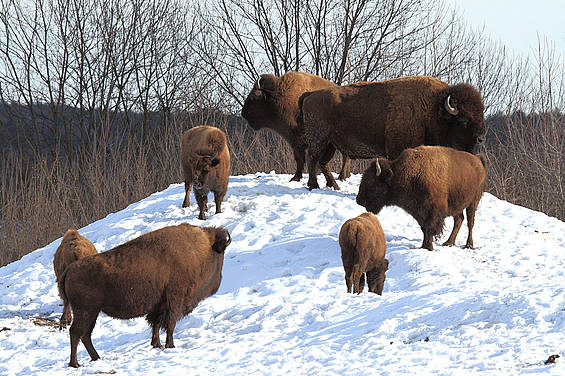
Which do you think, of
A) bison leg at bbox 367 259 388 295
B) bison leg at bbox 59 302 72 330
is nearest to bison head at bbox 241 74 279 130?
bison leg at bbox 367 259 388 295

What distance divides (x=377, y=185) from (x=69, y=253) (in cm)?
466

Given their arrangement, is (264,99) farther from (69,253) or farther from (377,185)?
(69,253)

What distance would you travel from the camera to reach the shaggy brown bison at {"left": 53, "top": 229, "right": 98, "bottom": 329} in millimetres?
8320

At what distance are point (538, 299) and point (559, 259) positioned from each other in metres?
4.22

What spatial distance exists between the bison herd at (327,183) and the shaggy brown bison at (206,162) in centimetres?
2

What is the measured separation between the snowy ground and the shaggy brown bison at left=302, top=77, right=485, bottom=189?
3.33ft

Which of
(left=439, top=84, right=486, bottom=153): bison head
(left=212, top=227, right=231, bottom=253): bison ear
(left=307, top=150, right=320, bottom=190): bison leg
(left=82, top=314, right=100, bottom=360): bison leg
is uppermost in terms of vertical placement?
(left=439, top=84, right=486, bottom=153): bison head

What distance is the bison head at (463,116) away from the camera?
11.8 meters

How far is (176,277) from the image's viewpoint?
22.5 ft

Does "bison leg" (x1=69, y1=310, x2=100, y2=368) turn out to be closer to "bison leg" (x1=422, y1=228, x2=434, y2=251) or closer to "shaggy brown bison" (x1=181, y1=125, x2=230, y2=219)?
"shaggy brown bison" (x1=181, y1=125, x2=230, y2=219)

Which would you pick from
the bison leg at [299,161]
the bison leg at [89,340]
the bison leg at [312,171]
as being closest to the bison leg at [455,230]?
the bison leg at [312,171]

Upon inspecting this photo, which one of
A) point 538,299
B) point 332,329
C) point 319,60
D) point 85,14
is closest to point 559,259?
point 538,299

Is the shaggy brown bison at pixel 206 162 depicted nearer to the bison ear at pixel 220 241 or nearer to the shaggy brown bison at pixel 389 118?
the shaggy brown bison at pixel 389 118

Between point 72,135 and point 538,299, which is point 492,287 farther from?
point 72,135
